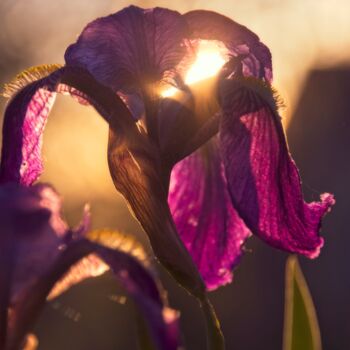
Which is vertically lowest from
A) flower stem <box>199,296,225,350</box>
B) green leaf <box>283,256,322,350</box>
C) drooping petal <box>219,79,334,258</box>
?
green leaf <box>283,256,322,350</box>

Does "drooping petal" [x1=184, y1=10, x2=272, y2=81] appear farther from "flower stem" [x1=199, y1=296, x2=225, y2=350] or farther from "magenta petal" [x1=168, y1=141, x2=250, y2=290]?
"flower stem" [x1=199, y1=296, x2=225, y2=350]

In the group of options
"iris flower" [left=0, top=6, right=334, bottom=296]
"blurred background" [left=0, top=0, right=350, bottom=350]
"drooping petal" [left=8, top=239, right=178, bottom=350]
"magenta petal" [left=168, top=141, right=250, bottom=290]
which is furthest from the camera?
"blurred background" [left=0, top=0, right=350, bottom=350]

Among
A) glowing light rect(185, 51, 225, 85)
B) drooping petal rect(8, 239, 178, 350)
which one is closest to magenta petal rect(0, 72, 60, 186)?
glowing light rect(185, 51, 225, 85)

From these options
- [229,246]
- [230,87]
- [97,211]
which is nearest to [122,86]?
[230,87]

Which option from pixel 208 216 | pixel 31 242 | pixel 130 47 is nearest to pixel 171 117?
pixel 130 47

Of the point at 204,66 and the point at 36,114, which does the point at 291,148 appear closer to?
the point at 204,66

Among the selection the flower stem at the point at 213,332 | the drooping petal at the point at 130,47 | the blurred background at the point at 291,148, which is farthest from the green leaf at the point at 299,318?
the blurred background at the point at 291,148

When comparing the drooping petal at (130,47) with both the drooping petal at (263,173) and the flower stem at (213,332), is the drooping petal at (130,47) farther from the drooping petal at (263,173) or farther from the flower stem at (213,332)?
the flower stem at (213,332)
